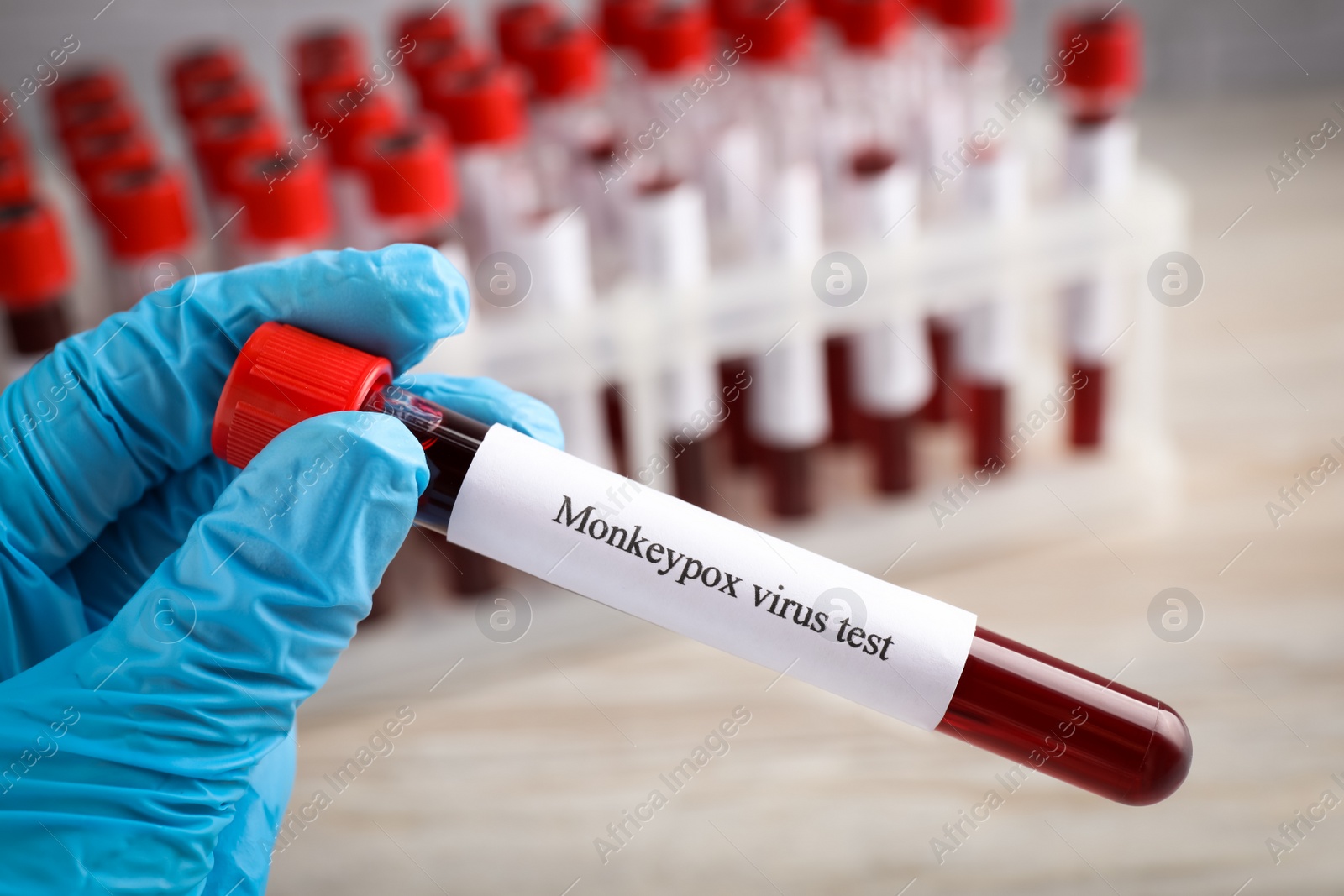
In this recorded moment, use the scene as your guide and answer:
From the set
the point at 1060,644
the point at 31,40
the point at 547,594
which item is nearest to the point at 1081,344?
the point at 1060,644

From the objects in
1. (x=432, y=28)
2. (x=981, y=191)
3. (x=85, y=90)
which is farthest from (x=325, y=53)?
(x=981, y=191)

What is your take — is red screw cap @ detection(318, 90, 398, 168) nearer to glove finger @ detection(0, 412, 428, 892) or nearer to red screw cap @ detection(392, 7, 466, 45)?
red screw cap @ detection(392, 7, 466, 45)

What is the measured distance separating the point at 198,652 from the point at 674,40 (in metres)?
0.58

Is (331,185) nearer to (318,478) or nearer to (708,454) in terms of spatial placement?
(708,454)

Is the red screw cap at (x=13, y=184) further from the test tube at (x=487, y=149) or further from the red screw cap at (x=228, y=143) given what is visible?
the test tube at (x=487, y=149)

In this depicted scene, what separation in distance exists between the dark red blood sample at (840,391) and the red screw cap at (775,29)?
22 cm

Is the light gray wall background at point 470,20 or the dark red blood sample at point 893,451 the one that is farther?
the light gray wall background at point 470,20

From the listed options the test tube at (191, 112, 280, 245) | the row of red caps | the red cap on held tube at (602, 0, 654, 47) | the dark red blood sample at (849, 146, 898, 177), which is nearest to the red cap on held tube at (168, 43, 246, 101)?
the row of red caps

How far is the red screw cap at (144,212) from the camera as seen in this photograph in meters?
0.73

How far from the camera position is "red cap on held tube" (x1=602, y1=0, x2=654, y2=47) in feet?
3.05

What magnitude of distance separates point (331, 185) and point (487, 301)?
0.17 m

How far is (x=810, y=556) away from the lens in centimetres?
48

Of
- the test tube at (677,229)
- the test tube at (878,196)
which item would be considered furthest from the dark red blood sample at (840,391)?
the test tube at (677,229)

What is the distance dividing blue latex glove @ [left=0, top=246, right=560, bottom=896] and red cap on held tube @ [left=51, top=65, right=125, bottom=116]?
1.71ft
